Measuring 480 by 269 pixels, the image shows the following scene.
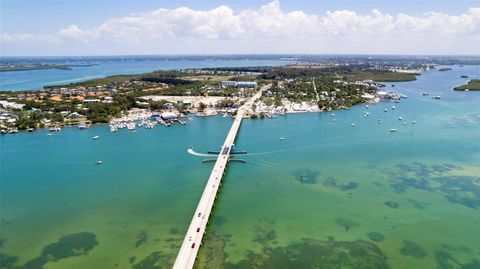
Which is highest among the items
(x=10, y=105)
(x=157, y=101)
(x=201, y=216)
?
(x=157, y=101)

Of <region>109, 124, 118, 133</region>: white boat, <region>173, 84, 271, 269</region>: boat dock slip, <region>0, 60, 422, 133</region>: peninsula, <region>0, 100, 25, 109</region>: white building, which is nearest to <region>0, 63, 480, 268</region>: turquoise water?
<region>173, 84, 271, 269</region>: boat dock slip

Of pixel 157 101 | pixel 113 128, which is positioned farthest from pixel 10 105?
pixel 113 128

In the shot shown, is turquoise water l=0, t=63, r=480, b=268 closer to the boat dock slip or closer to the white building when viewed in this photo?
the boat dock slip

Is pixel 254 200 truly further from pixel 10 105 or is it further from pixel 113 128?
A: pixel 10 105

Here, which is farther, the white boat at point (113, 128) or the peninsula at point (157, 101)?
the peninsula at point (157, 101)

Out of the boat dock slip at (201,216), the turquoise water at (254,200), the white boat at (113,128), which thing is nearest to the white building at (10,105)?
the turquoise water at (254,200)

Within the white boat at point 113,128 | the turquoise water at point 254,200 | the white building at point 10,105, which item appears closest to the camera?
the turquoise water at point 254,200

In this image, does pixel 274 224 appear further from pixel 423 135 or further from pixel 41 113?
pixel 41 113

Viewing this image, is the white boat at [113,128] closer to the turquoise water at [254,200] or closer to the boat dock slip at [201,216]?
the turquoise water at [254,200]
